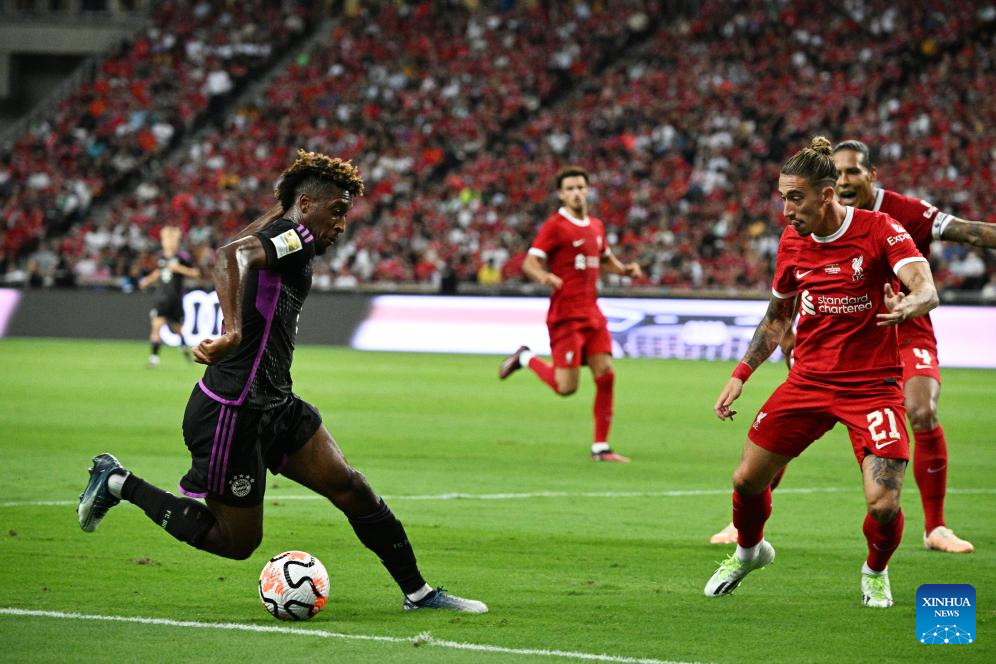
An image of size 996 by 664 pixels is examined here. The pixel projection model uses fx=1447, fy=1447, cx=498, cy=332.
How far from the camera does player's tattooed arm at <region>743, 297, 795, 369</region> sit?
7.19 meters

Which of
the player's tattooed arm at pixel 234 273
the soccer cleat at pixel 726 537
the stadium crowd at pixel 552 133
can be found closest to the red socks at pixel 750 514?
the soccer cleat at pixel 726 537

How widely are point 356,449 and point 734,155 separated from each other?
72.9 feet

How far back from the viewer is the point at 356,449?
1365cm

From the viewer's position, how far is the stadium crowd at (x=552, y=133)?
3216 centimetres

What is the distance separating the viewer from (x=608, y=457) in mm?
13102

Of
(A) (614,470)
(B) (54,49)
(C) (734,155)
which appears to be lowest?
(A) (614,470)

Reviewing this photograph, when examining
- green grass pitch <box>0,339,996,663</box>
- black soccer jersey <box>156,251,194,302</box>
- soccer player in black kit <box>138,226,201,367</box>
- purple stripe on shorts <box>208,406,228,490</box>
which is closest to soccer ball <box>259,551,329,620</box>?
green grass pitch <box>0,339,996,663</box>

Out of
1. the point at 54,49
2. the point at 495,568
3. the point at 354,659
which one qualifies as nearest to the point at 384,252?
the point at 54,49

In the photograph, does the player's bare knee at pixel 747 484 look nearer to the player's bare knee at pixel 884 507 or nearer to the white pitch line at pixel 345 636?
the player's bare knee at pixel 884 507

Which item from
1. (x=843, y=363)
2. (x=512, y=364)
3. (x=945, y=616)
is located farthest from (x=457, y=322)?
(x=945, y=616)

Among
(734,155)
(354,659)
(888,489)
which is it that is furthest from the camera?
(734,155)

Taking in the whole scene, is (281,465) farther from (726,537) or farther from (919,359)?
(919,359)

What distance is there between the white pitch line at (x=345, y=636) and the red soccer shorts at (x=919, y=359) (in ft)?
11.8

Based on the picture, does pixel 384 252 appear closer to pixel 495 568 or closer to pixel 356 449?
pixel 356 449
